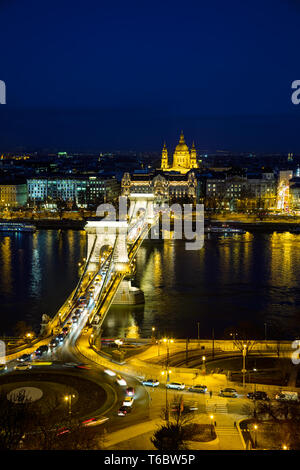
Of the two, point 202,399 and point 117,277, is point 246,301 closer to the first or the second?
point 117,277

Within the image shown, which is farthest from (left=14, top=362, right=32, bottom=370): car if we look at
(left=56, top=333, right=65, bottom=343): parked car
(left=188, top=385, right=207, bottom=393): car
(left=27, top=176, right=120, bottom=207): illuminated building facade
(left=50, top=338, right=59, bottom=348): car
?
(left=27, top=176, right=120, bottom=207): illuminated building facade

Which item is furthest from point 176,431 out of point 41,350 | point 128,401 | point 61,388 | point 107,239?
point 107,239

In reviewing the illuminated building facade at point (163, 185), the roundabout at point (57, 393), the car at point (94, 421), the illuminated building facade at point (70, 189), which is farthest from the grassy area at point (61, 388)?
the illuminated building facade at point (163, 185)

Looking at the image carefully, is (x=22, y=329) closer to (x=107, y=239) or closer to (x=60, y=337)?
(x=60, y=337)

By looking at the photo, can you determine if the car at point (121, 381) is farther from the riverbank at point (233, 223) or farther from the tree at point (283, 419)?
the riverbank at point (233, 223)

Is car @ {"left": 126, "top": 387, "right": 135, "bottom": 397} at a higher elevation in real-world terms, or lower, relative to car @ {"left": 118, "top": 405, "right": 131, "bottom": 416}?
higher

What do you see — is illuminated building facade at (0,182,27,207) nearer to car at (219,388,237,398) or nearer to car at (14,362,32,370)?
car at (14,362,32,370)

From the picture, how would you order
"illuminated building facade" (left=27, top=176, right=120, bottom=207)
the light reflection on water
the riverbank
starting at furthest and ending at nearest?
"illuminated building facade" (left=27, top=176, right=120, bottom=207), the riverbank, the light reflection on water
